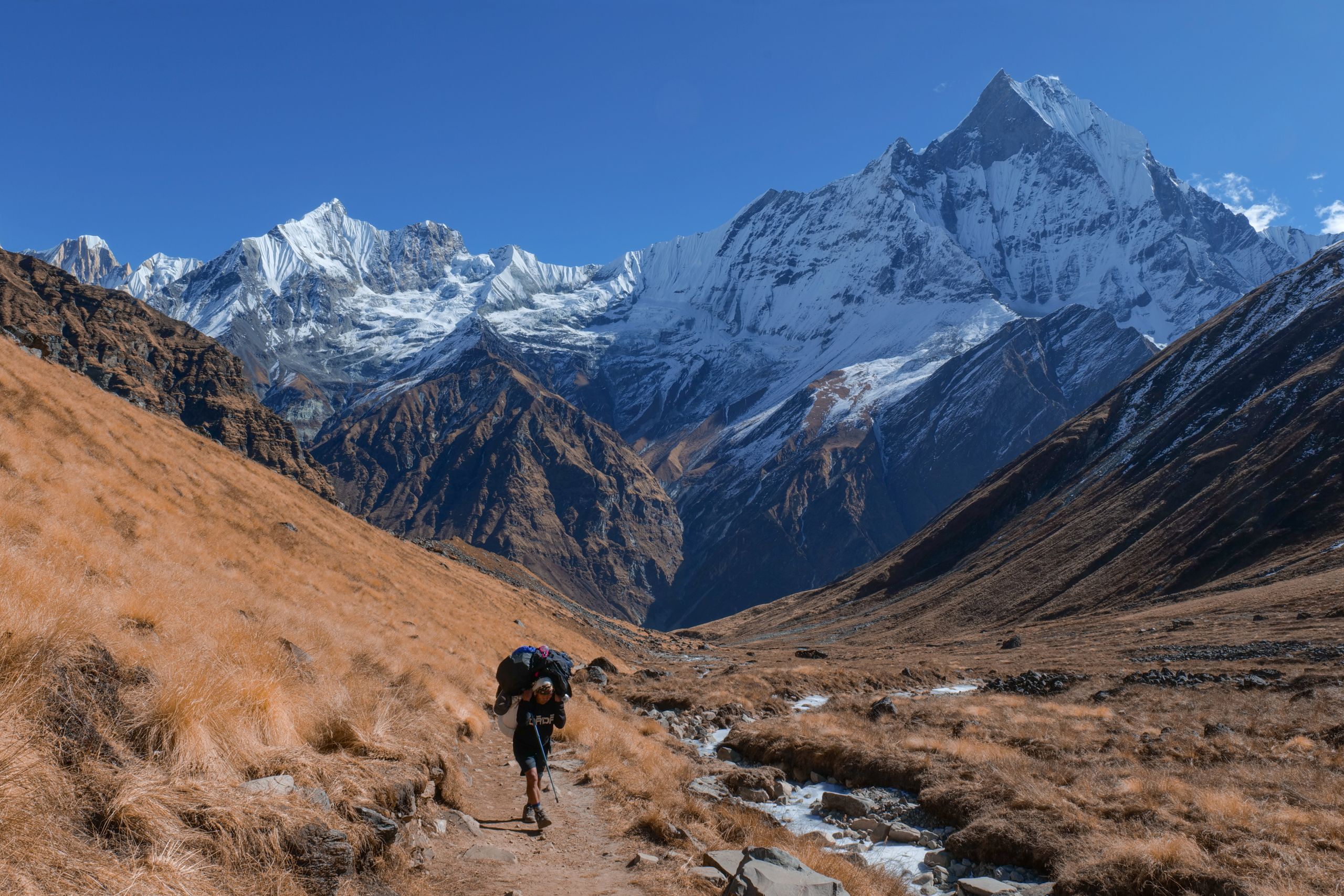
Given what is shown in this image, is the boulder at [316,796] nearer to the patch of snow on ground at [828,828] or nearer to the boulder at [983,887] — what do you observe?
the patch of snow on ground at [828,828]

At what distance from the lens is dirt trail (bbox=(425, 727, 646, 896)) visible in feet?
23.1

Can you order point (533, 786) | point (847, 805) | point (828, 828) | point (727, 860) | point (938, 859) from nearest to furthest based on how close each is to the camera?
point (727, 860)
point (533, 786)
point (938, 859)
point (828, 828)
point (847, 805)

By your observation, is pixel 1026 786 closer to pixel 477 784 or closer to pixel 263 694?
pixel 477 784

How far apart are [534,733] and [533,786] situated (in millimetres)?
650

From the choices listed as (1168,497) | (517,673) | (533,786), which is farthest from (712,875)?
(1168,497)

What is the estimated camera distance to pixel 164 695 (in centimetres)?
582

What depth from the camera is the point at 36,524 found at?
31.0ft

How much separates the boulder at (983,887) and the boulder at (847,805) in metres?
3.57

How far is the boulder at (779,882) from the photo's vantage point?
6809mm

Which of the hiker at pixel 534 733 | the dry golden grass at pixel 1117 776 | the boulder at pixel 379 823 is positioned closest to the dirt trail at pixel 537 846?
the hiker at pixel 534 733

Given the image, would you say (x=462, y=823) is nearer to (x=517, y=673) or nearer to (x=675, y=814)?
(x=517, y=673)

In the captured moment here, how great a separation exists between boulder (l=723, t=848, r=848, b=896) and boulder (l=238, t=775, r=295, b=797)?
4.12m

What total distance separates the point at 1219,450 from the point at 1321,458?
13.8 metres

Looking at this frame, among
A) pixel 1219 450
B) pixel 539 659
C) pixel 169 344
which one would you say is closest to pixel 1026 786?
pixel 539 659
